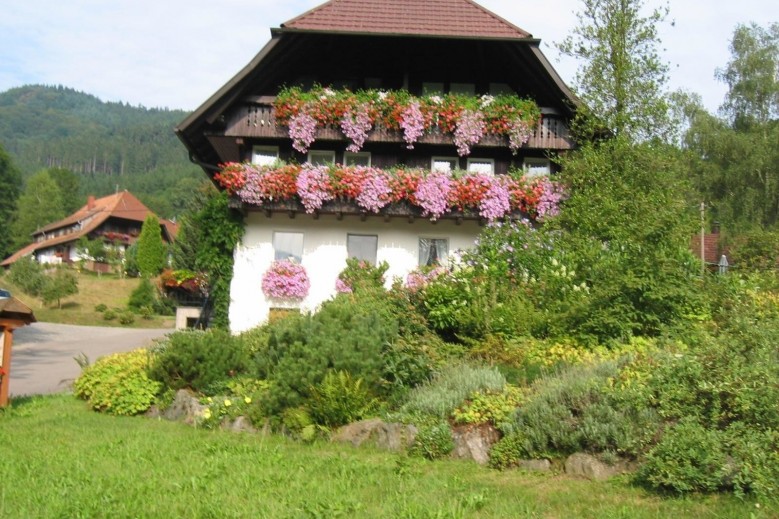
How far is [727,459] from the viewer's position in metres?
6.82

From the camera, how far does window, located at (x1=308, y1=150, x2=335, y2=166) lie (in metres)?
20.6

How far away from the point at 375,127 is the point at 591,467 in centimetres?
1295

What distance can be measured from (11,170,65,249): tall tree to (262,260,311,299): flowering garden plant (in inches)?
3453

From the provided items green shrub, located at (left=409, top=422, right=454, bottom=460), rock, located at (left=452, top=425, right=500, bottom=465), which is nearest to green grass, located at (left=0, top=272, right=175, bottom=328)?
green shrub, located at (left=409, top=422, right=454, bottom=460)

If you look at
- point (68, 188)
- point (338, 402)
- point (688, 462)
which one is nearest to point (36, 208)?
point (68, 188)

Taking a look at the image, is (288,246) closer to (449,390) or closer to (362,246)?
(362,246)

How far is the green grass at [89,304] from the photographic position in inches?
1606

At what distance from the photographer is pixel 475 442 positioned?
870cm

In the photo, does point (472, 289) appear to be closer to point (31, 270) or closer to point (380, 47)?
point (380, 47)

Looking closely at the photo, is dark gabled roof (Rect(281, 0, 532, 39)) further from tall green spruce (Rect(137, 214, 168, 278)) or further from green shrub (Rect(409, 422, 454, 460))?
tall green spruce (Rect(137, 214, 168, 278))

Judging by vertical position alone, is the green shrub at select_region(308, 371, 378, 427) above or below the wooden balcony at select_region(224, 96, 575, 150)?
below

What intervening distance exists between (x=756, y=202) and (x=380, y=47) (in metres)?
21.2

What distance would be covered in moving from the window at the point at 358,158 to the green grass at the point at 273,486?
38.8ft

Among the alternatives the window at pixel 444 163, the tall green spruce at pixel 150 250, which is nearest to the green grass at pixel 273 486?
the window at pixel 444 163
